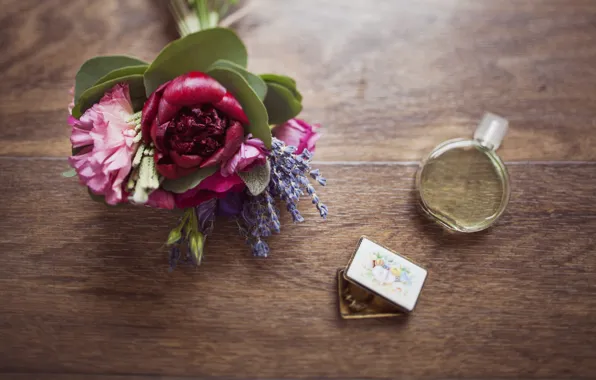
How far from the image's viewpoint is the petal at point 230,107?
47cm

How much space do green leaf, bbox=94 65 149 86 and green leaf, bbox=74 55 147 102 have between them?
3 cm

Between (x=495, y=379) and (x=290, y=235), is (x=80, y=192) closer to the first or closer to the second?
(x=290, y=235)

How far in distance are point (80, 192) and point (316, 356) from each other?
40cm

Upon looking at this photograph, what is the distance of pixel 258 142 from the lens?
0.50 metres

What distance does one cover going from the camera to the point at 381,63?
71cm

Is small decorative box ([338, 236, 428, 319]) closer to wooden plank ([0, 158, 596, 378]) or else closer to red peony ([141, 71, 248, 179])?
wooden plank ([0, 158, 596, 378])

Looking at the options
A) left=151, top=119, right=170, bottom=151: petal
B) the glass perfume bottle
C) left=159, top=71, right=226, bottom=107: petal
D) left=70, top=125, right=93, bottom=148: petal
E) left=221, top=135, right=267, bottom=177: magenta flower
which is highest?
left=159, top=71, right=226, bottom=107: petal

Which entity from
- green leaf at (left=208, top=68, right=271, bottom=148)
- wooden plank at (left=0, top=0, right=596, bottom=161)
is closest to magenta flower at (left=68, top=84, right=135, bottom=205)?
green leaf at (left=208, top=68, right=271, bottom=148)

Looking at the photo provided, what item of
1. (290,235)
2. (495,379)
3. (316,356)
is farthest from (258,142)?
(495,379)

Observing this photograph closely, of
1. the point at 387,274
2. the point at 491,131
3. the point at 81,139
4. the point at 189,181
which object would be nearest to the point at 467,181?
the point at 491,131

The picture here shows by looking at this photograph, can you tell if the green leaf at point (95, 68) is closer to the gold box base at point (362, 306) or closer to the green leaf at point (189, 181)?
the green leaf at point (189, 181)

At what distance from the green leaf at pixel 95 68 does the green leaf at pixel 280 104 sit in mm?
152

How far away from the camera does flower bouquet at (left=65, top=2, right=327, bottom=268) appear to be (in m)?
0.46

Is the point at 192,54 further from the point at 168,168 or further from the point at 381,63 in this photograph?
the point at 381,63
